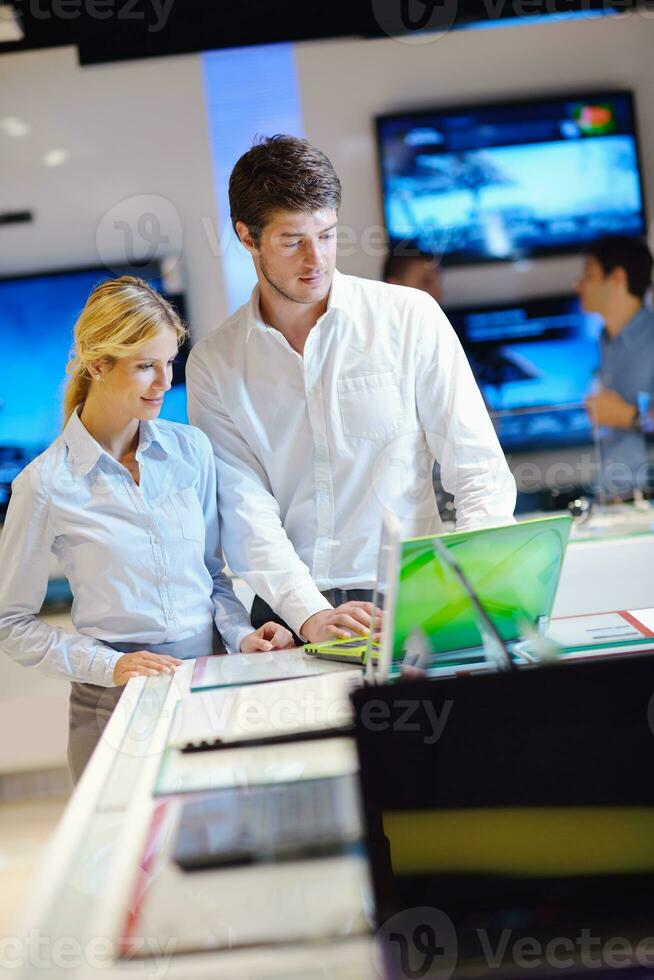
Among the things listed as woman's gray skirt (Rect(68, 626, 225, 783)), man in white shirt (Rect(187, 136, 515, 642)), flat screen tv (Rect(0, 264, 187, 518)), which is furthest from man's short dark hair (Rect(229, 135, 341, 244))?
flat screen tv (Rect(0, 264, 187, 518))

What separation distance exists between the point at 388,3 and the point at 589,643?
338 cm

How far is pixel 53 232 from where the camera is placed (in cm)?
421

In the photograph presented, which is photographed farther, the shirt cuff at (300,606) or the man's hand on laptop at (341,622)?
the shirt cuff at (300,606)

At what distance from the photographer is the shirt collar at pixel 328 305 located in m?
2.20

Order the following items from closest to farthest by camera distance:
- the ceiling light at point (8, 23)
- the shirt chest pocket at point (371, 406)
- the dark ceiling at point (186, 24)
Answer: the shirt chest pocket at point (371, 406) < the ceiling light at point (8, 23) < the dark ceiling at point (186, 24)

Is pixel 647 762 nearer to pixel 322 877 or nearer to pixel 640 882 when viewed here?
pixel 640 882

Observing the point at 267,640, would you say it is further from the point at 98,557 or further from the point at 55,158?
the point at 55,158

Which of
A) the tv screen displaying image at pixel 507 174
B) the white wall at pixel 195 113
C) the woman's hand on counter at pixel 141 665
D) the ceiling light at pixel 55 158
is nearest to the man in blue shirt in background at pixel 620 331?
the tv screen displaying image at pixel 507 174

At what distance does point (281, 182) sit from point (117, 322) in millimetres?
434

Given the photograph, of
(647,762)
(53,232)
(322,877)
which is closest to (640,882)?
(647,762)

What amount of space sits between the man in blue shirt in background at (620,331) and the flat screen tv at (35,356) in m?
1.75

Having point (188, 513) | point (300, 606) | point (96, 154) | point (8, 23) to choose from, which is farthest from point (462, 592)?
point (96, 154)

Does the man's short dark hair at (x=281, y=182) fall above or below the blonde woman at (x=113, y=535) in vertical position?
above

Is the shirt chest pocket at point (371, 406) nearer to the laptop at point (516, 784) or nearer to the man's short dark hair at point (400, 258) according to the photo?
the laptop at point (516, 784)
